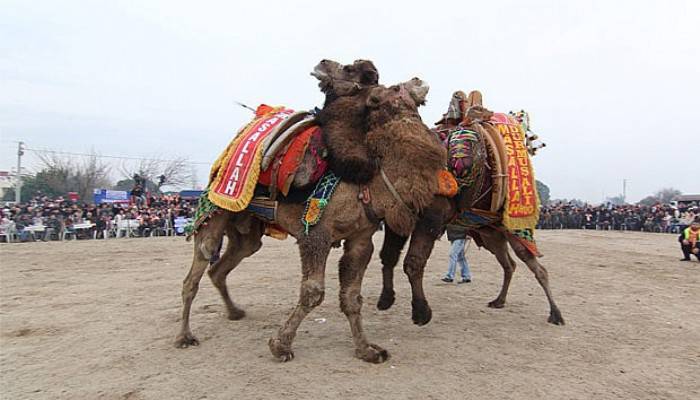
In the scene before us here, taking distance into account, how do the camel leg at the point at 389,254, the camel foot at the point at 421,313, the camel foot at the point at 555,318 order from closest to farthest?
1. the camel foot at the point at 421,313
2. the camel leg at the point at 389,254
3. the camel foot at the point at 555,318

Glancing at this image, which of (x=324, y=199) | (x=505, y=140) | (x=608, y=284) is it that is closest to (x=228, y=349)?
(x=324, y=199)

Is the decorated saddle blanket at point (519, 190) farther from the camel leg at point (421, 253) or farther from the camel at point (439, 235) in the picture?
the camel leg at point (421, 253)

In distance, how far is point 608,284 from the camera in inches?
354

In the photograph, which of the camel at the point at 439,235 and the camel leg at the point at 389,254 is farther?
the camel leg at the point at 389,254

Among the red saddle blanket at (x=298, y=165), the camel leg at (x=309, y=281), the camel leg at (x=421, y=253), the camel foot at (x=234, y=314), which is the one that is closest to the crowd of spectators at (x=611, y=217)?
the camel leg at (x=421, y=253)

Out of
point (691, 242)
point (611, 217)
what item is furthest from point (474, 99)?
point (611, 217)

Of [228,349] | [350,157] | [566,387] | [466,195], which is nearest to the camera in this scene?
[566,387]

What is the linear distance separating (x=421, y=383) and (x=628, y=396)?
5.28 feet

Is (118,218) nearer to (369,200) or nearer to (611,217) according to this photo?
(369,200)

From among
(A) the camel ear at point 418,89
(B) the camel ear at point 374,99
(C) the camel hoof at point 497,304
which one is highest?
(A) the camel ear at point 418,89

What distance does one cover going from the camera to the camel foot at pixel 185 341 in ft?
16.4

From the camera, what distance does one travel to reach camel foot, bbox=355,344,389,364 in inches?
177

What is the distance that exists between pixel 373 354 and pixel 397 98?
2391 mm

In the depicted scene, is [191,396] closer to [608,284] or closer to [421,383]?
[421,383]
